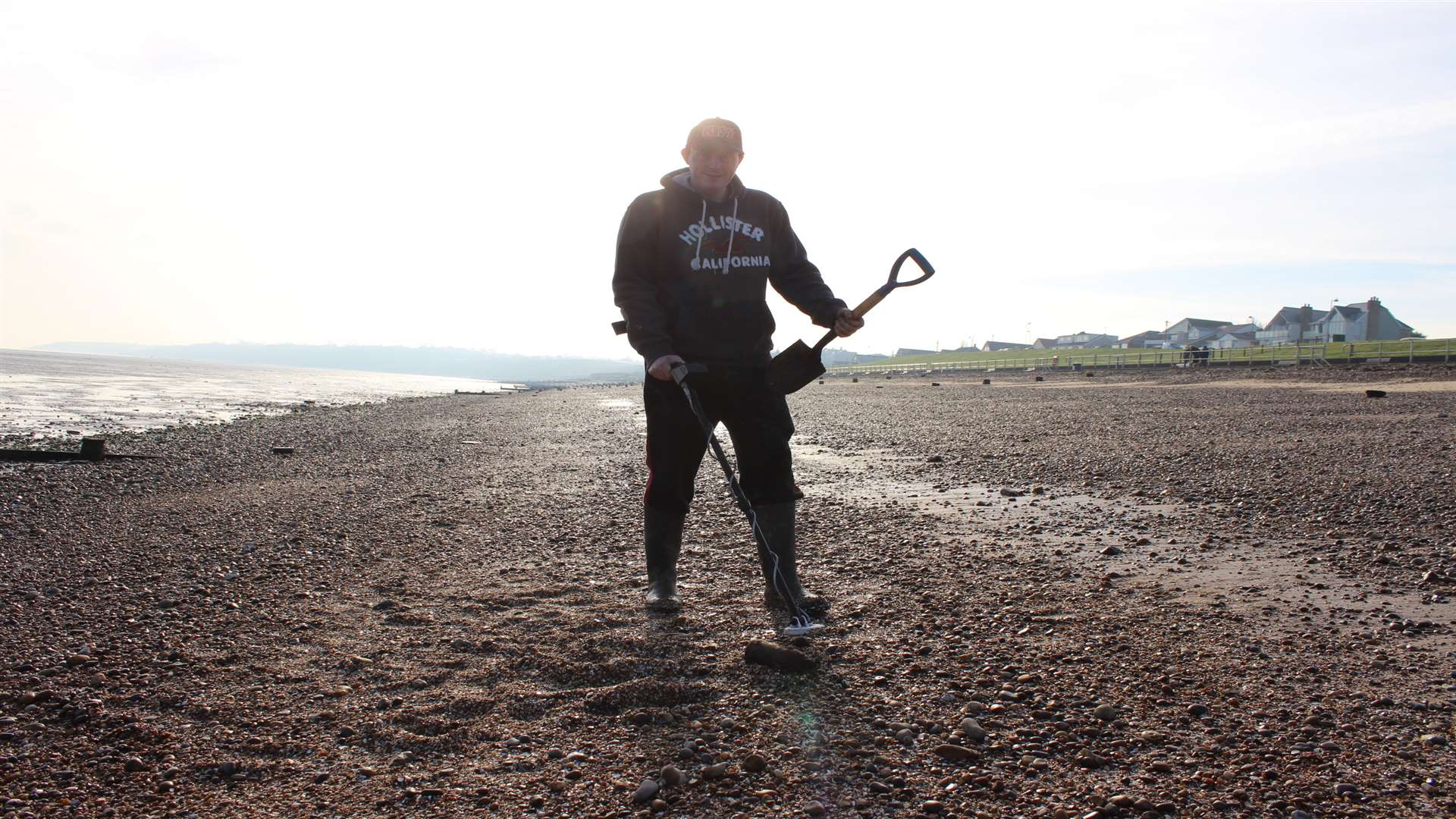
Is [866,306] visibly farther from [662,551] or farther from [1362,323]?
[1362,323]

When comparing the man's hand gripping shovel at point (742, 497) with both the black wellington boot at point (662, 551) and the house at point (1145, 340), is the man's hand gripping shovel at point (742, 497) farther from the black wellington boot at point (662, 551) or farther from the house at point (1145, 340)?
the house at point (1145, 340)

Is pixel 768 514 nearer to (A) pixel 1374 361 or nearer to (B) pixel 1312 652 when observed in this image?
(B) pixel 1312 652

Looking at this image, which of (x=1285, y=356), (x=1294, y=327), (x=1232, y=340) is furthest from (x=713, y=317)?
(x=1232, y=340)

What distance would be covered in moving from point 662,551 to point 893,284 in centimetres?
181

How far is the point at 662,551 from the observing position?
441 centimetres

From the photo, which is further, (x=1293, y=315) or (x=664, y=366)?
(x=1293, y=315)

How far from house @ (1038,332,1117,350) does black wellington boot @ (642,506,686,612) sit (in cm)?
15298

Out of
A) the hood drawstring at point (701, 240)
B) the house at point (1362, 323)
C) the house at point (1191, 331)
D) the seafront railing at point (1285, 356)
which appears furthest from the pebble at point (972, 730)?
the house at point (1191, 331)

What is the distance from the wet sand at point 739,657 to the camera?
246 centimetres

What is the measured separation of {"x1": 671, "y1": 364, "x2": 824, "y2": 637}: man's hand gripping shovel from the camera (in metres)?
3.89

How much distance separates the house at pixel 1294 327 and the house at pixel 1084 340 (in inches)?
1628

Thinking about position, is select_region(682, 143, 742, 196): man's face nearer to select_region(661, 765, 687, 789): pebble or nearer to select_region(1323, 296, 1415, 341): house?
select_region(661, 765, 687, 789): pebble

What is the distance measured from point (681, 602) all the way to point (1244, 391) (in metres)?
26.4

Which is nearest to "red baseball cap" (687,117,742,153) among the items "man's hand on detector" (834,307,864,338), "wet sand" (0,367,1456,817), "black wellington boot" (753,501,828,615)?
"man's hand on detector" (834,307,864,338)
